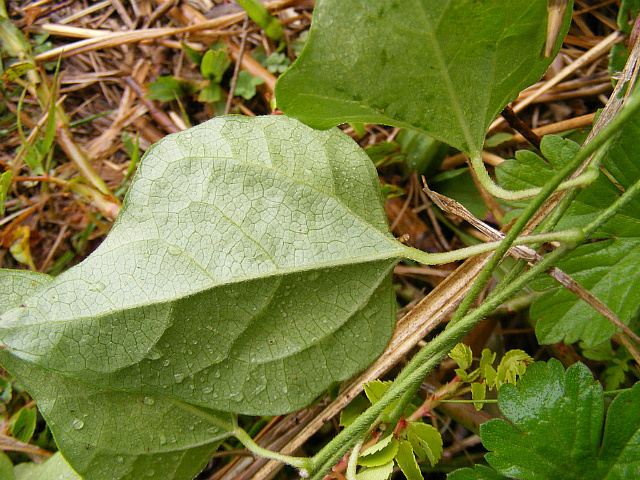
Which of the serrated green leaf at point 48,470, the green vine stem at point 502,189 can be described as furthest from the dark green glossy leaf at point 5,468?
the green vine stem at point 502,189

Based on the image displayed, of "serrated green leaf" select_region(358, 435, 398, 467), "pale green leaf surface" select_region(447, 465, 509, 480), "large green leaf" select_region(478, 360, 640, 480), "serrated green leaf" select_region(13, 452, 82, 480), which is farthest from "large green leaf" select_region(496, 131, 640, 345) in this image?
"serrated green leaf" select_region(13, 452, 82, 480)

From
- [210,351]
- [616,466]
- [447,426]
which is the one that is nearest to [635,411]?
[616,466]

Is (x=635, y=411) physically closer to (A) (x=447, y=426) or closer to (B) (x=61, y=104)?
(A) (x=447, y=426)

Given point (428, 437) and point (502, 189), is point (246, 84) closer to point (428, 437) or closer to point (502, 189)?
point (502, 189)

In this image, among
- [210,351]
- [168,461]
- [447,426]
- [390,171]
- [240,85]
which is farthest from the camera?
[240,85]

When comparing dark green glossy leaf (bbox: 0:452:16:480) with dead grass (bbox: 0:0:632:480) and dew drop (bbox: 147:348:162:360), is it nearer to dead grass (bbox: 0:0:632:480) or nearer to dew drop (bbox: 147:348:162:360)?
dead grass (bbox: 0:0:632:480)

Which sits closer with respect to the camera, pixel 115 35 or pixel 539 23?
pixel 539 23

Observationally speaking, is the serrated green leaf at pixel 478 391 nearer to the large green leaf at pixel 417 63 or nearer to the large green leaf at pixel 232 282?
the large green leaf at pixel 232 282

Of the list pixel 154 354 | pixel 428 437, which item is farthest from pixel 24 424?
pixel 428 437
